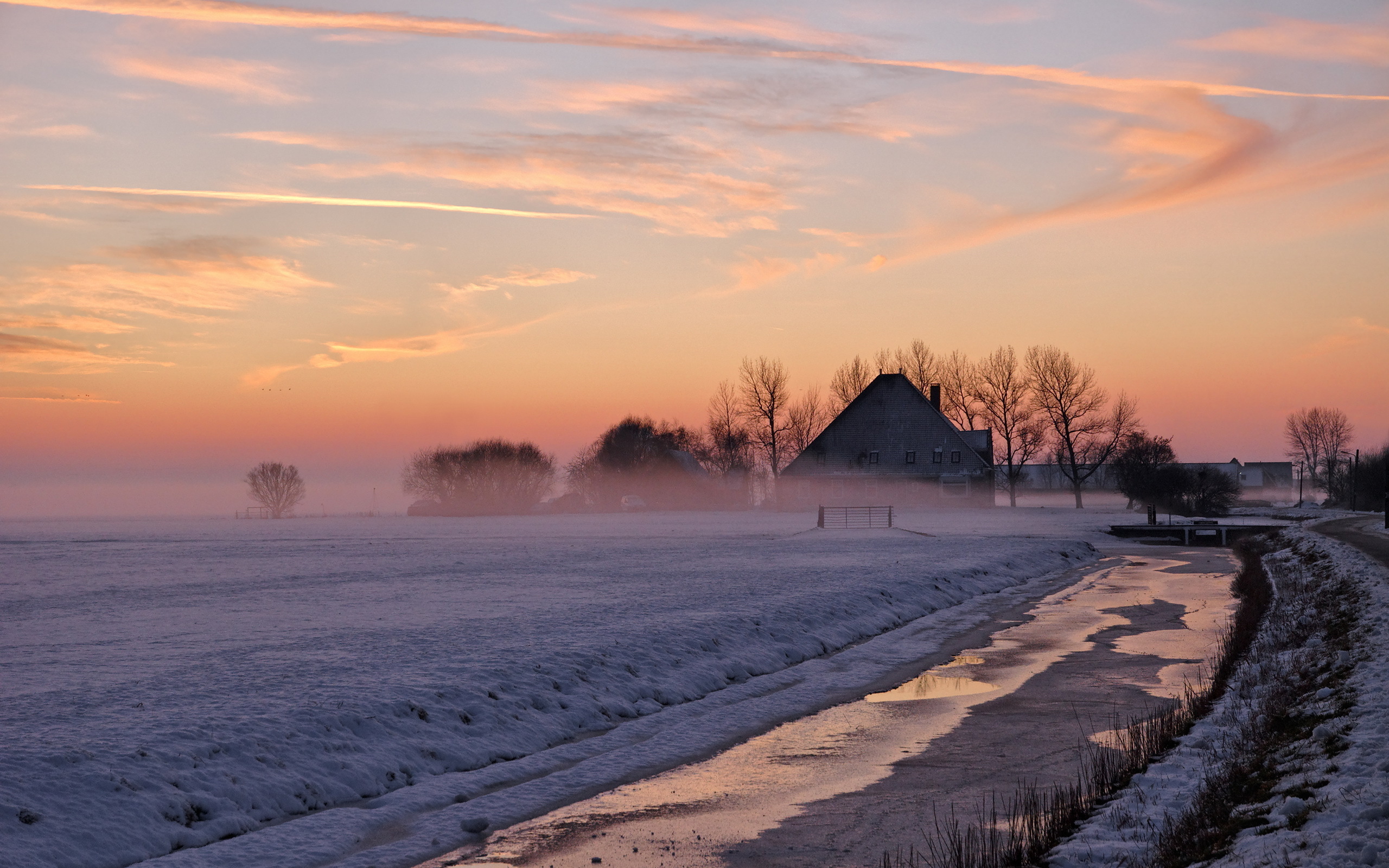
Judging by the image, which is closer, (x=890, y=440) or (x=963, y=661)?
(x=963, y=661)

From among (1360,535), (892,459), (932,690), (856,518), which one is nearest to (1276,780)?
(932,690)

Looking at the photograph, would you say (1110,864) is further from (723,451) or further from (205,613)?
(723,451)

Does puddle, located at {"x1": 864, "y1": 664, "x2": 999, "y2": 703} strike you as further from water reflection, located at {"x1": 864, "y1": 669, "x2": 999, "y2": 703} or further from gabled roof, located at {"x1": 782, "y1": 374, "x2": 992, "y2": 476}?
gabled roof, located at {"x1": 782, "y1": 374, "x2": 992, "y2": 476}

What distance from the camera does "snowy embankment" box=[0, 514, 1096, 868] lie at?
8.50m

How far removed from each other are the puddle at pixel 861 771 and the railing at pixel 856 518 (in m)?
39.4

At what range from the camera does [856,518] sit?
71.2 metres

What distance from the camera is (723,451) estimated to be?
120312 millimetres

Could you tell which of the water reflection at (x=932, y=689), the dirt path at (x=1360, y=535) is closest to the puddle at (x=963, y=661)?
the water reflection at (x=932, y=689)

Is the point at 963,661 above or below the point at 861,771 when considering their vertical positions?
below

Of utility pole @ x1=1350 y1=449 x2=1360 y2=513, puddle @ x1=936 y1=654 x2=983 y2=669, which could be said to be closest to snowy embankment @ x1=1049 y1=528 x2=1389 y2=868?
puddle @ x1=936 y1=654 x2=983 y2=669

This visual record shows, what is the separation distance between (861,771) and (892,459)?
7464cm

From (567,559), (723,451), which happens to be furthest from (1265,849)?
(723,451)

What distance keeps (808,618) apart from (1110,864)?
12743 mm

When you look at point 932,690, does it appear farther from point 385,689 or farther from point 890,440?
point 890,440
